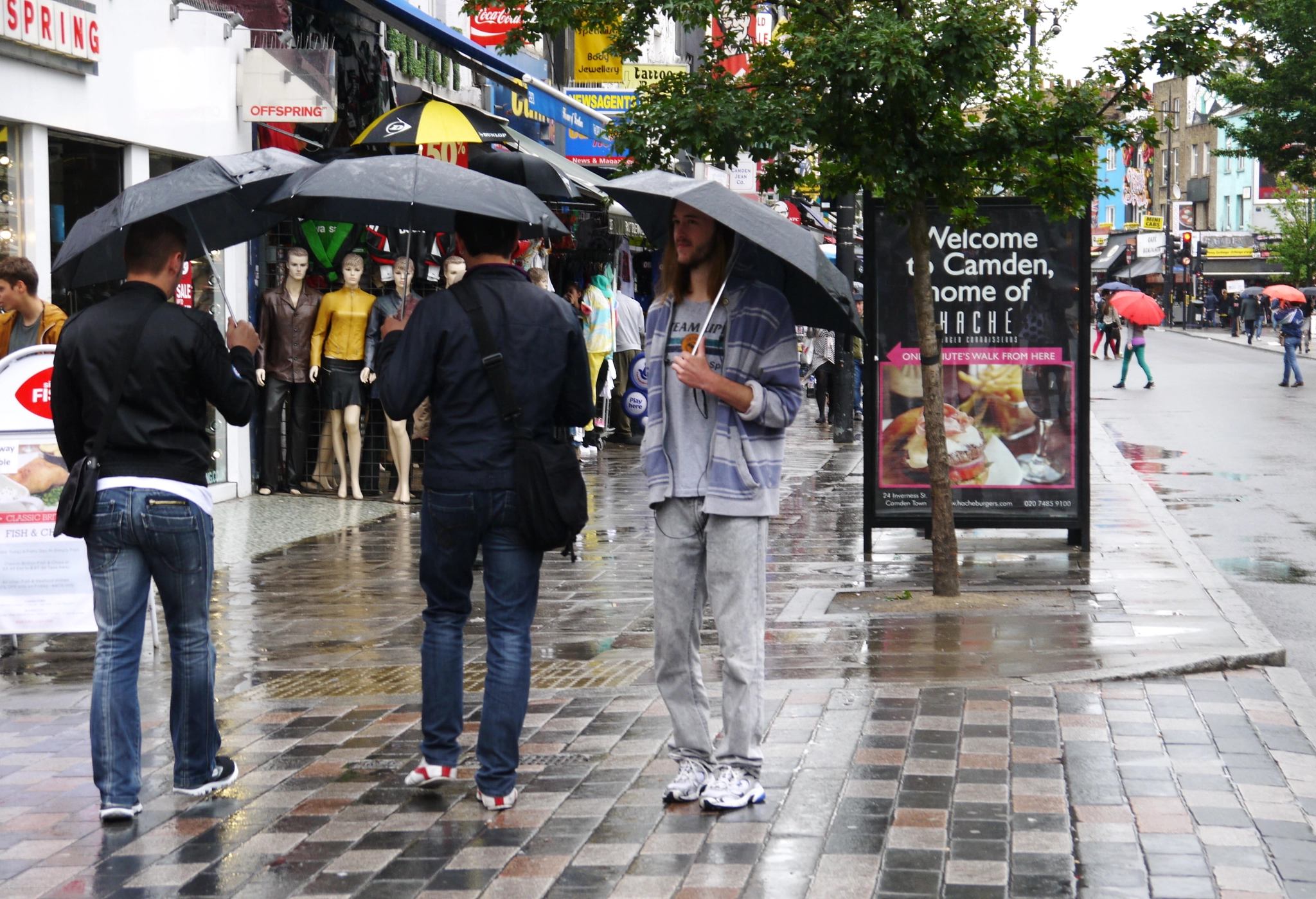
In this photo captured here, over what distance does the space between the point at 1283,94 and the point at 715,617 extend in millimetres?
41853

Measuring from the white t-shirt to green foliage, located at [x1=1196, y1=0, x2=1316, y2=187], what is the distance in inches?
1472

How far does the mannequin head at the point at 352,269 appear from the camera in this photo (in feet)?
43.2

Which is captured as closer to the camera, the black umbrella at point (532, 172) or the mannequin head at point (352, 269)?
the black umbrella at point (532, 172)

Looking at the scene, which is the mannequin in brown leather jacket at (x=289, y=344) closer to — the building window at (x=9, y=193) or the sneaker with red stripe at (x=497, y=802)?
the building window at (x=9, y=193)

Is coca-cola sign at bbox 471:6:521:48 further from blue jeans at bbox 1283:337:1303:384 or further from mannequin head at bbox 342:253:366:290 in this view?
blue jeans at bbox 1283:337:1303:384

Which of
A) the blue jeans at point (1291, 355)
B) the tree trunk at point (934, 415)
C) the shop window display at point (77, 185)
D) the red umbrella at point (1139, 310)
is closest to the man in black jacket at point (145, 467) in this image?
the tree trunk at point (934, 415)

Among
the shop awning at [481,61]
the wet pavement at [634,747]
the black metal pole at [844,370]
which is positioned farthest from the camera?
the black metal pole at [844,370]

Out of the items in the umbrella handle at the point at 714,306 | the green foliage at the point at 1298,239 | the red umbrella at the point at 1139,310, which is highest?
the green foliage at the point at 1298,239

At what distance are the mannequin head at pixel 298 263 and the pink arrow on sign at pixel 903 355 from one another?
17.7 ft

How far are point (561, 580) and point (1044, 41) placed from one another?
4078 mm

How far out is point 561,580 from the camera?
9602mm

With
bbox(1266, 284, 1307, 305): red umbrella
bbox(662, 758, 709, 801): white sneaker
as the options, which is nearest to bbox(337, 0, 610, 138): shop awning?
bbox(662, 758, 709, 801): white sneaker

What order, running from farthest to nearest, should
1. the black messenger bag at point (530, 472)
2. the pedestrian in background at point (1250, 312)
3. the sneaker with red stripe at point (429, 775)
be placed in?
the pedestrian in background at point (1250, 312)
the sneaker with red stripe at point (429, 775)
the black messenger bag at point (530, 472)

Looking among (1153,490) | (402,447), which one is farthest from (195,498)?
(1153,490)
